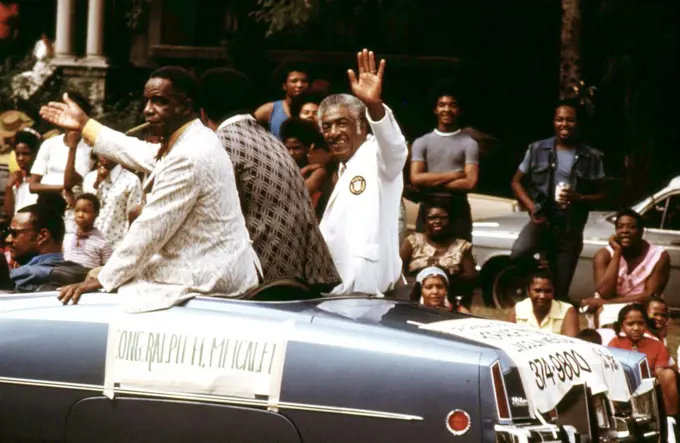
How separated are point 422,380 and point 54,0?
62.8 feet

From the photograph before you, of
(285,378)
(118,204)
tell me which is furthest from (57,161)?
(285,378)

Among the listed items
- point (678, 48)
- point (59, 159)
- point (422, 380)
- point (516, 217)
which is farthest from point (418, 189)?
point (678, 48)

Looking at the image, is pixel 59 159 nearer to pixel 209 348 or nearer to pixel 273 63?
pixel 209 348

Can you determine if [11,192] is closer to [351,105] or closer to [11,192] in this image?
[11,192]

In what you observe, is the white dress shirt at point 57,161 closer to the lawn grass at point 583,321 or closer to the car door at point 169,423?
the lawn grass at point 583,321

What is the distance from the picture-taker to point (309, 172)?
9.70 metres

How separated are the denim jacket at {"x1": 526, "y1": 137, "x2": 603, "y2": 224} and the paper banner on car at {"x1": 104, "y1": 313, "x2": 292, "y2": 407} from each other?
530 centimetres

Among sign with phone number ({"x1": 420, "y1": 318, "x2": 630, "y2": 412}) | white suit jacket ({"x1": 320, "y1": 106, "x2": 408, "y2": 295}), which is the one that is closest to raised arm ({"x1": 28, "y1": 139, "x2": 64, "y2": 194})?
white suit jacket ({"x1": 320, "y1": 106, "x2": 408, "y2": 295})

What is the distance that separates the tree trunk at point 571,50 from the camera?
1634cm

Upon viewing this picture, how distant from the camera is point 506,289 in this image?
1416cm

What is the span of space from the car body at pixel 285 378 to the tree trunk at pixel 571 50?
32.4 feet

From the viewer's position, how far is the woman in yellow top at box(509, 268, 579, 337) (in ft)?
32.7

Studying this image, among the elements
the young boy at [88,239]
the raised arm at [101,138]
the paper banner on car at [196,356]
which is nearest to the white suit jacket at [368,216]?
the raised arm at [101,138]

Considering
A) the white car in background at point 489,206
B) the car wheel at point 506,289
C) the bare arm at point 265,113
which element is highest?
the bare arm at point 265,113
